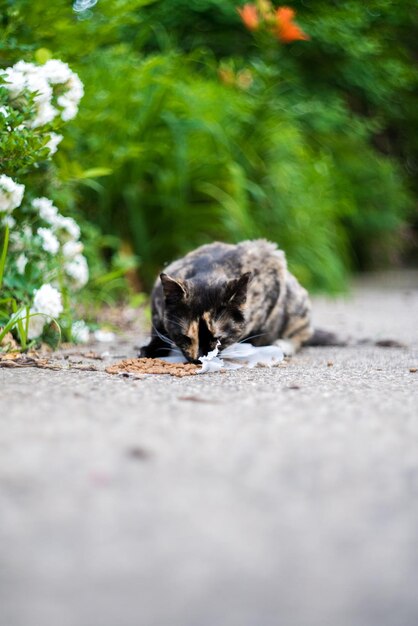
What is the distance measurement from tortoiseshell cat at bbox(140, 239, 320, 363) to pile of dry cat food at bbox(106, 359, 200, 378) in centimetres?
17

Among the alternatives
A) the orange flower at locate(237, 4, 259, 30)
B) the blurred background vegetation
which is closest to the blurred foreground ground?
the blurred background vegetation

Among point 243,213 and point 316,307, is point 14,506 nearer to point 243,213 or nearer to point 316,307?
point 243,213

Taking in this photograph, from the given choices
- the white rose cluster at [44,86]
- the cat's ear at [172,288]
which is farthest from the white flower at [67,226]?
the cat's ear at [172,288]

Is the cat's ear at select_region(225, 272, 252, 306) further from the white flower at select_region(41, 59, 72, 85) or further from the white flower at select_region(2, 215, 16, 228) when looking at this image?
the white flower at select_region(41, 59, 72, 85)

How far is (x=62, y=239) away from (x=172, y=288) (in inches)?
36.0

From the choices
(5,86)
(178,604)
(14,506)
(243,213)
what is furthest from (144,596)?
(243,213)

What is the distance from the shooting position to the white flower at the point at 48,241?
3812 millimetres

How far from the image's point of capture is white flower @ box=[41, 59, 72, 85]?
3.56m

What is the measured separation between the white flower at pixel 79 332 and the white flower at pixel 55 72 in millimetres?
1273

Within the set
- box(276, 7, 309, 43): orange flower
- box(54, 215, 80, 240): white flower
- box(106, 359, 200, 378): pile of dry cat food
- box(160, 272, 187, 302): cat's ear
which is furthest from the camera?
box(276, 7, 309, 43): orange flower

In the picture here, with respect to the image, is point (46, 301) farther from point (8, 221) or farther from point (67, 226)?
point (67, 226)

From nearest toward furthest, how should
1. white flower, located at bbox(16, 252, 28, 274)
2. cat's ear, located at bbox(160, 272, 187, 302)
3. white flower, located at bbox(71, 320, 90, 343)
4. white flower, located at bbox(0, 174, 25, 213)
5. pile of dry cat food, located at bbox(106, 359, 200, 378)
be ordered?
1. pile of dry cat food, located at bbox(106, 359, 200, 378)
2. white flower, located at bbox(0, 174, 25, 213)
3. cat's ear, located at bbox(160, 272, 187, 302)
4. white flower, located at bbox(16, 252, 28, 274)
5. white flower, located at bbox(71, 320, 90, 343)

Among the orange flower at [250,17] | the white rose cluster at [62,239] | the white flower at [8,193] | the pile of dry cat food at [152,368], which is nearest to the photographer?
the pile of dry cat food at [152,368]

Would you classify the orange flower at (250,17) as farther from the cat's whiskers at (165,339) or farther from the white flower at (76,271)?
the cat's whiskers at (165,339)
